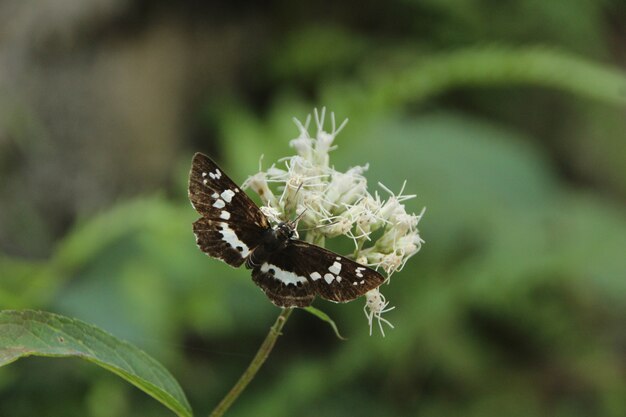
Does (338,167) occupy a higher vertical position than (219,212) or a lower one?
higher

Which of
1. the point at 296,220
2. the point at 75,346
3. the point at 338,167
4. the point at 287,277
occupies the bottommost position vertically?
the point at 75,346

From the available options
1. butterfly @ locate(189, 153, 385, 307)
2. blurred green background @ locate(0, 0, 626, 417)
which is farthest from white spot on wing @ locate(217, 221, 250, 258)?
blurred green background @ locate(0, 0, 626, 417)

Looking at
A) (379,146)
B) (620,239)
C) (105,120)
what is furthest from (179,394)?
(620,239)

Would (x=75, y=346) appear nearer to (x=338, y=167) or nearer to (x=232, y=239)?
(x=232, y=239)

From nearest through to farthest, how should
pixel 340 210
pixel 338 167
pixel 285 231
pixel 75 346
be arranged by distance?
pixel 75 346 → pixel 285 231 → pixel 340 210 → pixel 338 167

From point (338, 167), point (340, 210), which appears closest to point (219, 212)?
point (340, 210)

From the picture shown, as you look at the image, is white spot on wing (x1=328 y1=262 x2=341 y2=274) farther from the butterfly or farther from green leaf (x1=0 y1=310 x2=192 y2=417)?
green leaf (x1=0 y1=310 x2=192 y2=417)

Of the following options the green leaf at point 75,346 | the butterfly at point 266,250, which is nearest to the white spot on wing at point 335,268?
the butterfly at point 266,250
